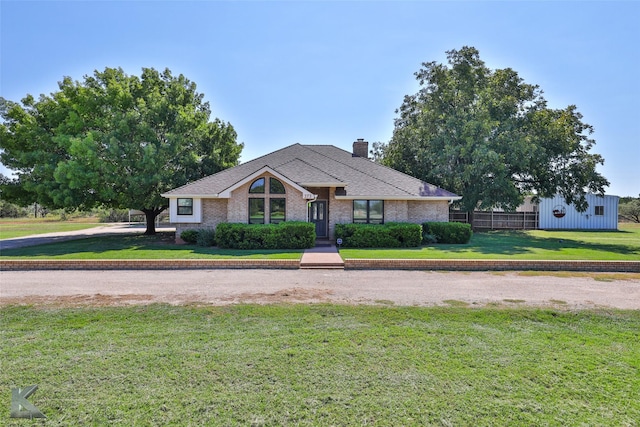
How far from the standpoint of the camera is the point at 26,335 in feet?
16.7

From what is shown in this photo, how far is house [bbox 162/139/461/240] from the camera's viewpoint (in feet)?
58.6

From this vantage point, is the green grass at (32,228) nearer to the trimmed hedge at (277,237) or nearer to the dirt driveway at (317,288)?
the trimmed hedge at (277,237)

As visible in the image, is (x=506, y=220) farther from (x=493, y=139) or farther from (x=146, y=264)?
(x=146, y=264)

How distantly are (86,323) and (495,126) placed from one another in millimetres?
24570

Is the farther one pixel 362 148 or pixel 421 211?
pixel 362 148

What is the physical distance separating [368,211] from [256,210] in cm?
631

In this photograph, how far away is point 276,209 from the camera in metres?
18.0

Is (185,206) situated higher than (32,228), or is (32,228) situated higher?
(185,206)

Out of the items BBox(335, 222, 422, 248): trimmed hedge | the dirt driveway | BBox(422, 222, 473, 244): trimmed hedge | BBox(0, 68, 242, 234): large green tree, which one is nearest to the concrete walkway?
the dirt driveway

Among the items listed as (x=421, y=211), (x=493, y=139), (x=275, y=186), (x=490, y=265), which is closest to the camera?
(x=490, y=265)

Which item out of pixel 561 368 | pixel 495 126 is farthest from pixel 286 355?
pixel 495 126

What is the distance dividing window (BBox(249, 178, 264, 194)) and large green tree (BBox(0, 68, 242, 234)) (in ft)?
18.7

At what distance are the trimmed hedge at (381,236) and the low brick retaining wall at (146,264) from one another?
573 centimetres

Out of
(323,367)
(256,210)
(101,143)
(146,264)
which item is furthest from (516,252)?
(101,143)
